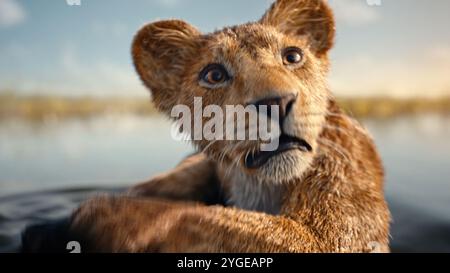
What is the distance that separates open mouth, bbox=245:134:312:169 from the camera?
194 cm

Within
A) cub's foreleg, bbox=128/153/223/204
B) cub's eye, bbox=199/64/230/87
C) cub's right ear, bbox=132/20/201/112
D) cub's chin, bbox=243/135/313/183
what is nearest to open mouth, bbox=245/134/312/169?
cub's chin, bbox=243/135/313/183

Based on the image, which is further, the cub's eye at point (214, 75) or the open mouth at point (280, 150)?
the cub's eye at point (214, 75)

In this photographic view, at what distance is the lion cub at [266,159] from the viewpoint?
1.85m

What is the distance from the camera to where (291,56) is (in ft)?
7.04

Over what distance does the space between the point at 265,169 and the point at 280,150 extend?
0.10 meters

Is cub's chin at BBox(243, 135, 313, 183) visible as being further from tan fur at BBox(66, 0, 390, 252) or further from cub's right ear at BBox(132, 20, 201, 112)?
cub's right ear at BBox(132, 20, 201, 112)

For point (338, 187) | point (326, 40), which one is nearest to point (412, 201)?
point (338, 187)

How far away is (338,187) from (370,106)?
490 mm

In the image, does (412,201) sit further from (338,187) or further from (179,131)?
(179,131)

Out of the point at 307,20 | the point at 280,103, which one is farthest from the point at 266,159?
the point at 307,20

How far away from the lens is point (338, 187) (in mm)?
2051

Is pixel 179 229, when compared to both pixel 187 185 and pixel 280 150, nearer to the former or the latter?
pixel 280 150

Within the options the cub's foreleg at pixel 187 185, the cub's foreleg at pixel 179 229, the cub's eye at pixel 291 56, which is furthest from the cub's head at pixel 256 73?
the cub's foreleg at pixel 187 185

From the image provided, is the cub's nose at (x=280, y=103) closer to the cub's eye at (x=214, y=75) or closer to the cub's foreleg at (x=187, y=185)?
the cub's eye at (x=214, y=75)
